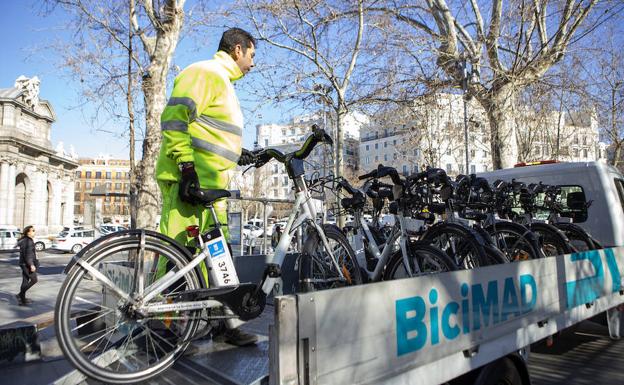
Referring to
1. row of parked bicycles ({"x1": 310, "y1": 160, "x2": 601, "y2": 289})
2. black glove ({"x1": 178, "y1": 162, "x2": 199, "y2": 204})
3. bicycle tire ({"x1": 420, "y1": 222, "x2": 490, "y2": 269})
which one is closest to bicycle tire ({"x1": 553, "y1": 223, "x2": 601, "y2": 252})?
row of parked bicycles ({"x1": 310, "y1": 160, "x2": 601, "y2": 289})

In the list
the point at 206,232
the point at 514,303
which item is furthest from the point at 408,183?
the point at 206,232

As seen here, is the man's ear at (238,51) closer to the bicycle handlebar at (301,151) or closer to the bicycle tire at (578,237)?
the bicycle handlebar at (301,151)

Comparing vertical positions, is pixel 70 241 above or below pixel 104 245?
below

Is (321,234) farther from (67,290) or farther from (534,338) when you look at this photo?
(67,290)

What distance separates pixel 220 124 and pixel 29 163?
198ft

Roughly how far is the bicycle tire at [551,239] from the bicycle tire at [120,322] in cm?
443

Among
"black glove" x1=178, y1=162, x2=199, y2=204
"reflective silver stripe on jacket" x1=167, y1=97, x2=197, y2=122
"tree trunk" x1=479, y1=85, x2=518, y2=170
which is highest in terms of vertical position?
"tree trunk" x1=479, y1=85, x2=518, y2=170

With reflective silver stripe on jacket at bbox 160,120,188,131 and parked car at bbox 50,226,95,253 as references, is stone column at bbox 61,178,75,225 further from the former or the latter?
reflective silver stripe on jacket at bbox 160,120,188,131

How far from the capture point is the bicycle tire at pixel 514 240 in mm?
4895

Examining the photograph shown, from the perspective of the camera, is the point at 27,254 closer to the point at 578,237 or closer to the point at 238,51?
the point at 238,51

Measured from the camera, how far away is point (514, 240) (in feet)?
16.7

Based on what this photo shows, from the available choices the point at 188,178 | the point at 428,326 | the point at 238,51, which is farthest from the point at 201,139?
the point at 428,326

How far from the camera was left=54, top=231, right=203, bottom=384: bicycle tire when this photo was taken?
2.23 meters

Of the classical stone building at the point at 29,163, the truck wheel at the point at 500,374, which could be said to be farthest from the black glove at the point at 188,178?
the classical stone building at the point at 29,163
